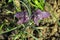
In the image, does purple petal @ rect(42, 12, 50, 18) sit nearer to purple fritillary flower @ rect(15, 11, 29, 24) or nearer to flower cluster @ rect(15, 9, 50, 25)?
flower cluster @ rect(15, 9, 50, 25)

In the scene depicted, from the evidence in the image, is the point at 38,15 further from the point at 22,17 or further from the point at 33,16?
the point at 22,17

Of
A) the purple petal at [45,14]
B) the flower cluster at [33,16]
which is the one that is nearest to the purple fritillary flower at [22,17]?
the flower cluster at [33,16]

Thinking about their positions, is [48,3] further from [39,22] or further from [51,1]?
[39,22]

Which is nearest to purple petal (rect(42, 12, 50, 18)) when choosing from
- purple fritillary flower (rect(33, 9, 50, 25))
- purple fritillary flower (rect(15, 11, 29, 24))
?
purple fritillary flower (rect(33, 9, 50, 25))

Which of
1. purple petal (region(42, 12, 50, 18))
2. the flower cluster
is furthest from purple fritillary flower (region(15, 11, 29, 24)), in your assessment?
purple petal (region(42, 12, 50, 18))

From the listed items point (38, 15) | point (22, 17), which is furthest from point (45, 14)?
point (22, 17)

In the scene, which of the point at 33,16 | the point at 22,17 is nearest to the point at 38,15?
the point at 33,16

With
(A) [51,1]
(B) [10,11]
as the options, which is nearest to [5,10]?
(B) [10,11]

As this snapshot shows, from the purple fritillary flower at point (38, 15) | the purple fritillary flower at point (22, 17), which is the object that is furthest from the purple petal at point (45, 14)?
the purple fritillary flower at point (22, 17)

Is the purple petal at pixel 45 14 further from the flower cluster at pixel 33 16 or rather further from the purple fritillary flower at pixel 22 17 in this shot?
the purple fritillary flower at pixel 22 17

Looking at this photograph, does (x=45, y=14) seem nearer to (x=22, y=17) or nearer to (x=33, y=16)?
(x=33, y=16)

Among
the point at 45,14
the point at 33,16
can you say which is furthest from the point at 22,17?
the point at 45,14
